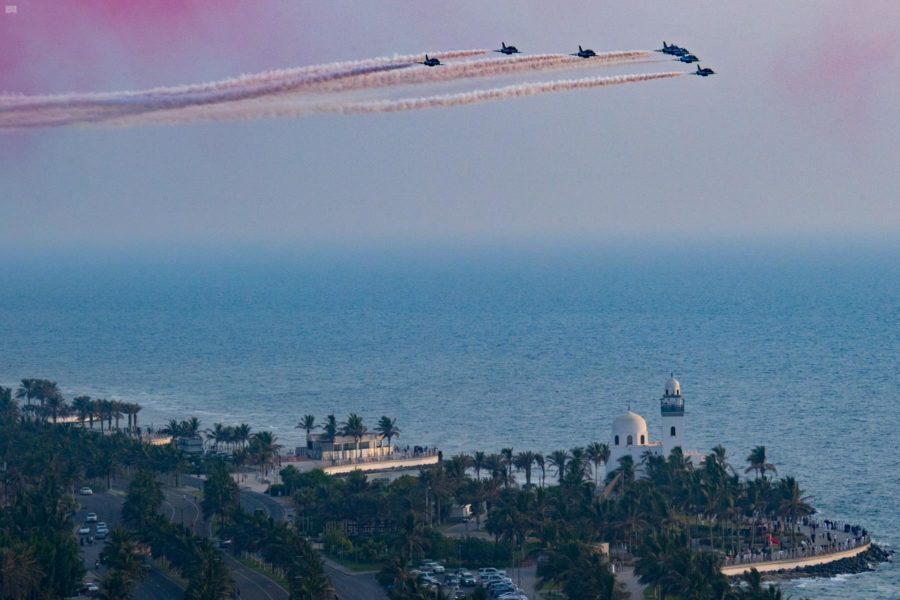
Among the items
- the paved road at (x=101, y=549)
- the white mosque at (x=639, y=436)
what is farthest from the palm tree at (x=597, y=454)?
the paved road at (x=101, y=549)

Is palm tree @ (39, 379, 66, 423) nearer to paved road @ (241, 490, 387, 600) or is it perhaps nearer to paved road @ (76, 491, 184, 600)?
paved road @ (76, 491, 184, 600)

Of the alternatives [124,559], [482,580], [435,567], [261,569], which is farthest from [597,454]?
[124,559]

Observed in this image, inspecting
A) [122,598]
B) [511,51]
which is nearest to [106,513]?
[122,598]

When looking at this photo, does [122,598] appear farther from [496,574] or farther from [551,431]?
[551,431]

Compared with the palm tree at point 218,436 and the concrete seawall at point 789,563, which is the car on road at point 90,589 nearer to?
the concrete seawall at point 789,563

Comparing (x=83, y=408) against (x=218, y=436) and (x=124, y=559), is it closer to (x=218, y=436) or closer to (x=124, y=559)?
(x=218, y=436)

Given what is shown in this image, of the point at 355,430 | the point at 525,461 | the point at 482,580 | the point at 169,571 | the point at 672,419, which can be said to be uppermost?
the point at 672,419

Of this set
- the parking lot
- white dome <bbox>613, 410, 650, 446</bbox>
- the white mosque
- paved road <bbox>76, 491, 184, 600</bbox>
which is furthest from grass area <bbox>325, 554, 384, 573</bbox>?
white dome <bbox>613, 410, 650, 446</bbox>
